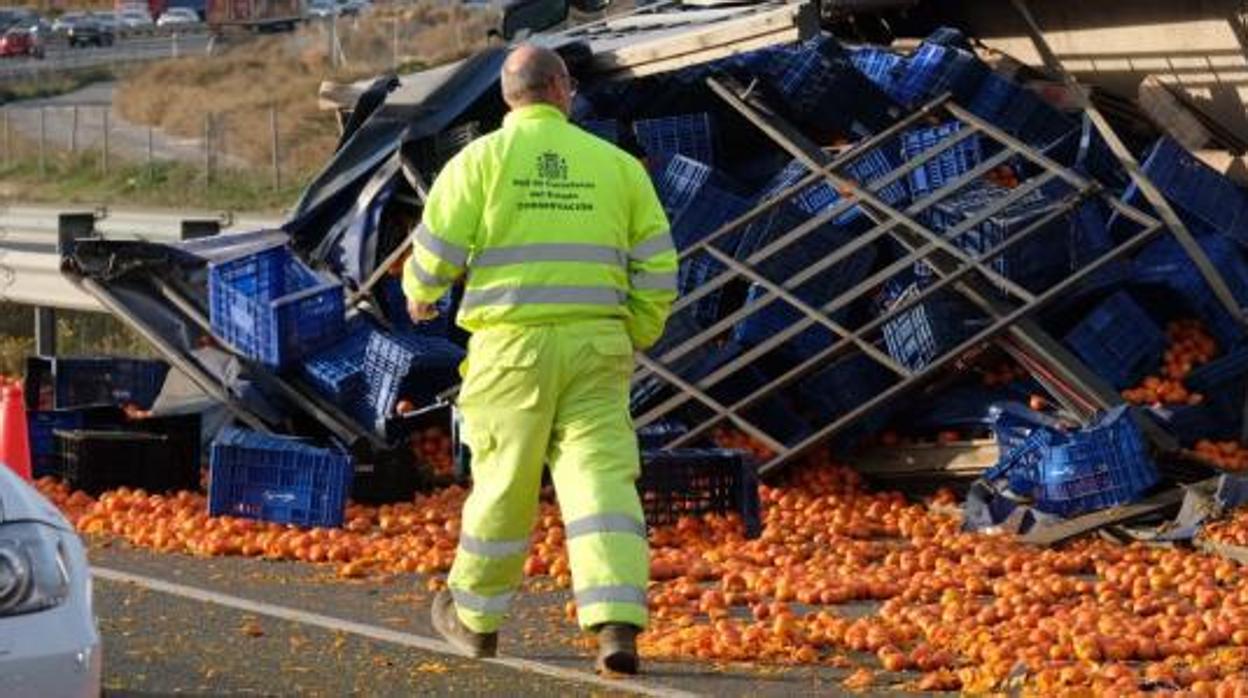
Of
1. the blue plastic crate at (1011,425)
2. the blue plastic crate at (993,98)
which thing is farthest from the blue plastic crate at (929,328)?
the blue plastic crate at (993,98)

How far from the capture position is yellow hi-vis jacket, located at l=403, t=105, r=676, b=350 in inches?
368

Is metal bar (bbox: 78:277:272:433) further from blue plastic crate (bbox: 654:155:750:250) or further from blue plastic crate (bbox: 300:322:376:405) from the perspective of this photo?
blue plastic crate (bbox: 654:155:750:250)

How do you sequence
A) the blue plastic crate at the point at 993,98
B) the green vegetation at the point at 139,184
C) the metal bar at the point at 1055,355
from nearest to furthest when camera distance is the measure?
1. the metal bar at the point at 1055,355
2. the blue plastic crate at the point at 993,98
3. the green vegetation at the point at 139,184

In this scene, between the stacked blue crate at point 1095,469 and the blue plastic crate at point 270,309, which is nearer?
the stacked blue crate at point 1095,469

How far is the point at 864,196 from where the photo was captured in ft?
47.0

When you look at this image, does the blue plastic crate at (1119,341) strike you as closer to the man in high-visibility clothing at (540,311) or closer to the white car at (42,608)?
the man in high-visibility clothing at (540,311)

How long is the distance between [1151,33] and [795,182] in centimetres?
294

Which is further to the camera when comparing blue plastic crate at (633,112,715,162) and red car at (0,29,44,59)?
red car at (0,29,44,59)

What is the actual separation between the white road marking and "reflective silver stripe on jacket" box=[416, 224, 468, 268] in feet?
4.50

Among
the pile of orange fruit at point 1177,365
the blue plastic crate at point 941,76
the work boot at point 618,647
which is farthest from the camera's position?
the blue plastic crate at point 941,76

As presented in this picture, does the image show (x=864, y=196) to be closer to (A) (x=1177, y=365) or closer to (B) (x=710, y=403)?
(B) (x=710, y=403)

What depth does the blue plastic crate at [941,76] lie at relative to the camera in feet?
50.7

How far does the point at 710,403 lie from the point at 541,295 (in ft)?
14.6

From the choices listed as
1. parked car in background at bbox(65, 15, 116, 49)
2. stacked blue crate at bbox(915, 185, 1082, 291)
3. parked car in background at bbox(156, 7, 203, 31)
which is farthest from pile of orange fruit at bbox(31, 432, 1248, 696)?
parked car in background at bbox(156, 7, 203, 31)
